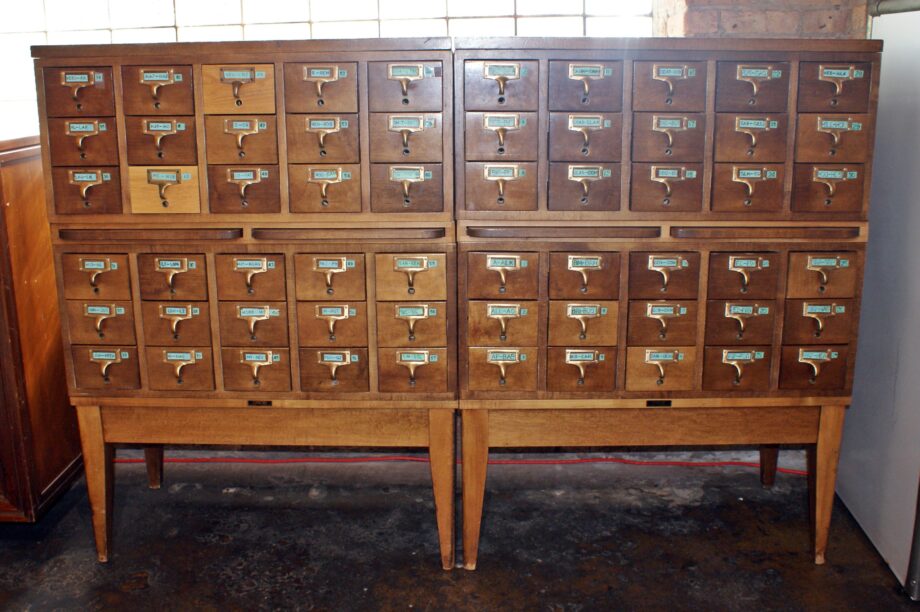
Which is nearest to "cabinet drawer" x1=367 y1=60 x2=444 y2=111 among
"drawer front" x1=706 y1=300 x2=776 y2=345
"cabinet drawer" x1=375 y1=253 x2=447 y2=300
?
"cabinet drawer" x1=375 y1=253 x2=447 y2=300

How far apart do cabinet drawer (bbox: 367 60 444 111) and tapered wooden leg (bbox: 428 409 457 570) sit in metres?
0.94

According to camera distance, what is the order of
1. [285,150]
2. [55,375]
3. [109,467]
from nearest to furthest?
[285,150]
[109,467]
[55,375]

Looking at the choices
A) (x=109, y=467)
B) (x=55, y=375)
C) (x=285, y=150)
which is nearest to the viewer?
(x=285, y=150)

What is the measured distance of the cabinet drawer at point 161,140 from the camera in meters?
2.32

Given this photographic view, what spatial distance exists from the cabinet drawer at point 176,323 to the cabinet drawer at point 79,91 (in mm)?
602

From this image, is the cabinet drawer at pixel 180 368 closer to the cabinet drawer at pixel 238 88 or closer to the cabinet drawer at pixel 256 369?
the cabinet drawer at pixel 256 369

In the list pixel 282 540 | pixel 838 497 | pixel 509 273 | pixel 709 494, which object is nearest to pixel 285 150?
pixel 509 273

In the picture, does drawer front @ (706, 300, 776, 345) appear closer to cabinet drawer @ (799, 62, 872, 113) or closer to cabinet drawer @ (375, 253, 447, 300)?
cabinet drawer @ (799, 62, 872, 113)

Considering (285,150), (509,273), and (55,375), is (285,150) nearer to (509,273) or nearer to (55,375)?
(509,273)

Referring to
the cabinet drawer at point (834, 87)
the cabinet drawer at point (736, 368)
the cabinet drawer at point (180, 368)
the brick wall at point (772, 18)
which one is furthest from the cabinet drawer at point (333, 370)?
the brick wall at point (772, 18)

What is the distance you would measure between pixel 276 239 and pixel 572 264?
901 millimetres

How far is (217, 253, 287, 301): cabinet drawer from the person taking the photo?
2.38 metres

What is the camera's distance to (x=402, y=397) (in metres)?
2.44

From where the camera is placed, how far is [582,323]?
238cm
